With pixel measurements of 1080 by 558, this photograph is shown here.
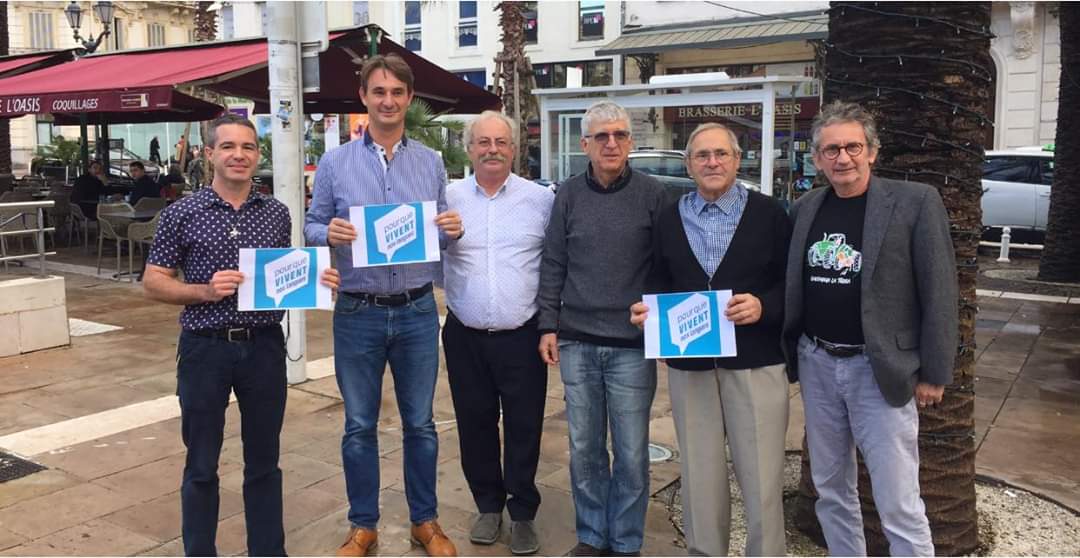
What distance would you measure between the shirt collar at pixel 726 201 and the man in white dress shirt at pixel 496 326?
2.34 feet

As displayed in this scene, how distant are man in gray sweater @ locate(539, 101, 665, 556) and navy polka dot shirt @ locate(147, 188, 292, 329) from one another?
3.94 ft

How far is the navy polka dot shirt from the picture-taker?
10.5 feet

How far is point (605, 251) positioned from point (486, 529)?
1367 millimetres

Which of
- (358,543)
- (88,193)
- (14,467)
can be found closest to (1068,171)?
(358,543)

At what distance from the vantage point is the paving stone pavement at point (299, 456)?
13.0 ft

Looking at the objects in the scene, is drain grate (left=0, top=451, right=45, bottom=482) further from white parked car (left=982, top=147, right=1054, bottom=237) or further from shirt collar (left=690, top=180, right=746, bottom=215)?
white parked car (left=982, top=147, right=1054, bottom=237)

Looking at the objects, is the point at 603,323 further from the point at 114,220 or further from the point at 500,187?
the point at 114,220

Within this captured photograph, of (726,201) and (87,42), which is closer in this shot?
(726,201)

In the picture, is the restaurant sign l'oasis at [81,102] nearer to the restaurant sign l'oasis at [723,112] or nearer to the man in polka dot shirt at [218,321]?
the man in polka dot shirt at [218,321]

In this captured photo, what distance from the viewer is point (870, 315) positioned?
2.98 m

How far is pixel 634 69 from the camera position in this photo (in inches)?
1136

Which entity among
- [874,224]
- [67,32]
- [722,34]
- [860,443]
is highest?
[67,32]

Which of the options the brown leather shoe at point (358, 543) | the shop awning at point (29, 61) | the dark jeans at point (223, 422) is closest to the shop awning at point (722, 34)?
the shop awning at point (29, 61)

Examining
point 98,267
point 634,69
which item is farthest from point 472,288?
point 634,69
